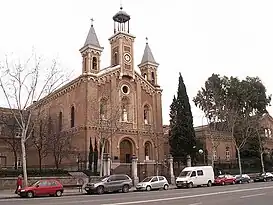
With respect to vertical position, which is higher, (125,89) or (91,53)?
(91,53)

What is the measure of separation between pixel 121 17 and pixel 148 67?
8.40 m

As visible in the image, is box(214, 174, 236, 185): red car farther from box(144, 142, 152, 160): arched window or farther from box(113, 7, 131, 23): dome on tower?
box(113, 7, 131, 23): dome on tower

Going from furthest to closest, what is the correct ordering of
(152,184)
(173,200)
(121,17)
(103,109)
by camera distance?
(121,17), (103,109), (152,184), (173,200)

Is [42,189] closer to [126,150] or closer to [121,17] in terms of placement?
[126,150]

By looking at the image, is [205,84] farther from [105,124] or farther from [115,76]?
[105,124]

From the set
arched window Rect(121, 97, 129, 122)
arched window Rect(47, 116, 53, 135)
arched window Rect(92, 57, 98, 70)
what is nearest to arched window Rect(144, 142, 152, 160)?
arched window Rect(121, 97, 129, 122)

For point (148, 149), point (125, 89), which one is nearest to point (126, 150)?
point (148, 149)

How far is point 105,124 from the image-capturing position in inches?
1673

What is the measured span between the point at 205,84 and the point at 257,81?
8.25m

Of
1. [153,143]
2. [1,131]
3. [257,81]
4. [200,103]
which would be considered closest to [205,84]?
[200,103]

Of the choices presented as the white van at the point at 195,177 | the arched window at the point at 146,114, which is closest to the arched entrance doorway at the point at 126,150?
the arched window at the point at 146,114

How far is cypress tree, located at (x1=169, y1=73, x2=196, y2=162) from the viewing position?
151 ft

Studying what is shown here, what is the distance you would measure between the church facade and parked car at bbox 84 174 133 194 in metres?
13.2

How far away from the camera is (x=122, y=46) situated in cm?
5059
